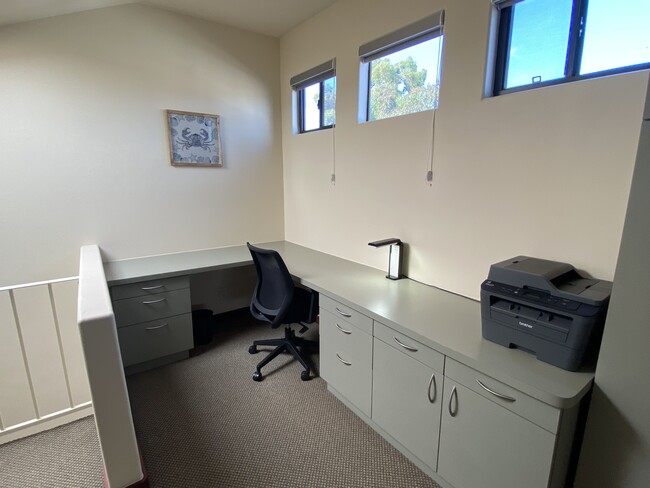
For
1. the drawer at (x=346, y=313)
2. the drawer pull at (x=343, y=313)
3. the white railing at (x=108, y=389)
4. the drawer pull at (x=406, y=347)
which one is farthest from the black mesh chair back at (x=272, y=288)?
the white railing at (x=108, y=389)

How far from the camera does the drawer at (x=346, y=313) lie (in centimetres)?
182

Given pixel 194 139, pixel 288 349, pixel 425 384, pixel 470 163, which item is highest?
pixel 194 139

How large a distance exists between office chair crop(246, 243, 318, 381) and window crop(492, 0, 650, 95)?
171 cm

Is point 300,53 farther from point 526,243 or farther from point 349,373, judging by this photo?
point 349,373

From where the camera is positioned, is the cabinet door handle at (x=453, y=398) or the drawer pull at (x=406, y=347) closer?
the cabinet door handle at (x=453, y=398)

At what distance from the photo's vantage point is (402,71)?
2.24 meters

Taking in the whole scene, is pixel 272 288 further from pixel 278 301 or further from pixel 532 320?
pixel 532 320

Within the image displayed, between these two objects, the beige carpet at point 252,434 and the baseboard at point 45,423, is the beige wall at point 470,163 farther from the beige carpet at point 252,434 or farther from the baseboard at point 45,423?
the baseboard at point 45,423

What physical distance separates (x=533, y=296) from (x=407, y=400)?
794mm

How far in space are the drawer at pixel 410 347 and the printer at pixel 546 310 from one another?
239 mm

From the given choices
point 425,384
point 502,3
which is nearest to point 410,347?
point 425,384

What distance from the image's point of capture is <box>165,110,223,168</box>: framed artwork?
2.86 metres

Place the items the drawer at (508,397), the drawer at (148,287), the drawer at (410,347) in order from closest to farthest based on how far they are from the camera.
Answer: the drawer at (508,397) < the drawer at (410,347) < the drawer at (148,287)

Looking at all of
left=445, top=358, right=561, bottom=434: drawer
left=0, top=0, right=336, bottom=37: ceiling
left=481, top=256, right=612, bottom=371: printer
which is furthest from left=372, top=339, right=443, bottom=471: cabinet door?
left=0, top=0, right=336, bottom=37: ceiling
